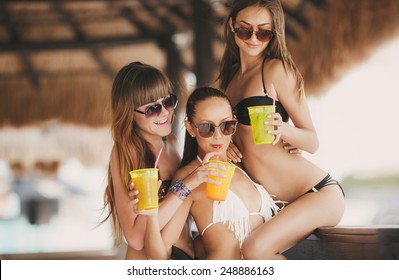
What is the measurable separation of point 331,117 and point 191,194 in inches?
39.1

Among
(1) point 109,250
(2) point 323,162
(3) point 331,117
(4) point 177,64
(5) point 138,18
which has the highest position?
(5) point 138,18

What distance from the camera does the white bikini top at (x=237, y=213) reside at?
3371 millimetres

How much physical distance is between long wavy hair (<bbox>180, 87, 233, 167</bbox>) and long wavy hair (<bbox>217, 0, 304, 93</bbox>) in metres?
0.20

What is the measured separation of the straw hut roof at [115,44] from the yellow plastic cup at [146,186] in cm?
85

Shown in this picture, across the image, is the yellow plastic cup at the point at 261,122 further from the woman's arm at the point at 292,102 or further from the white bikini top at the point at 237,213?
the white bikini top at the point at 237,213

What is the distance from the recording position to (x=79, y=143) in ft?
12.8

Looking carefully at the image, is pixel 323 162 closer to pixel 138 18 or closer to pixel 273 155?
pixel 273 155

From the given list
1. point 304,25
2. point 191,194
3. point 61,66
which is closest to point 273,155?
point 191,194

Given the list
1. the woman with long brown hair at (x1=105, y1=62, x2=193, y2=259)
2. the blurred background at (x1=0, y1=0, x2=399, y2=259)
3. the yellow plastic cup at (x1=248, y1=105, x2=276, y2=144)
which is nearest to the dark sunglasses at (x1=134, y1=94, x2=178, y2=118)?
the woman with long brown hair at (x1=105, y1=62, x2=193, y2=259)

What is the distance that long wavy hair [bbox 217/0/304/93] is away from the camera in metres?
3.34

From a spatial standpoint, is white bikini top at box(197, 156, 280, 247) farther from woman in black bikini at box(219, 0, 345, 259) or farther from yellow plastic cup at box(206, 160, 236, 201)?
yellow plastic cup at box(206, 160, 236, 201)

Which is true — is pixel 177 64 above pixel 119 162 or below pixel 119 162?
above

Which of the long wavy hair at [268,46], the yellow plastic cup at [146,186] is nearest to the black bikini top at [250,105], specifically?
the long wavy hair at [268,46]

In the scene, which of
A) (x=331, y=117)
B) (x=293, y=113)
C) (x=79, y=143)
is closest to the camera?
(x=293, y=113)
